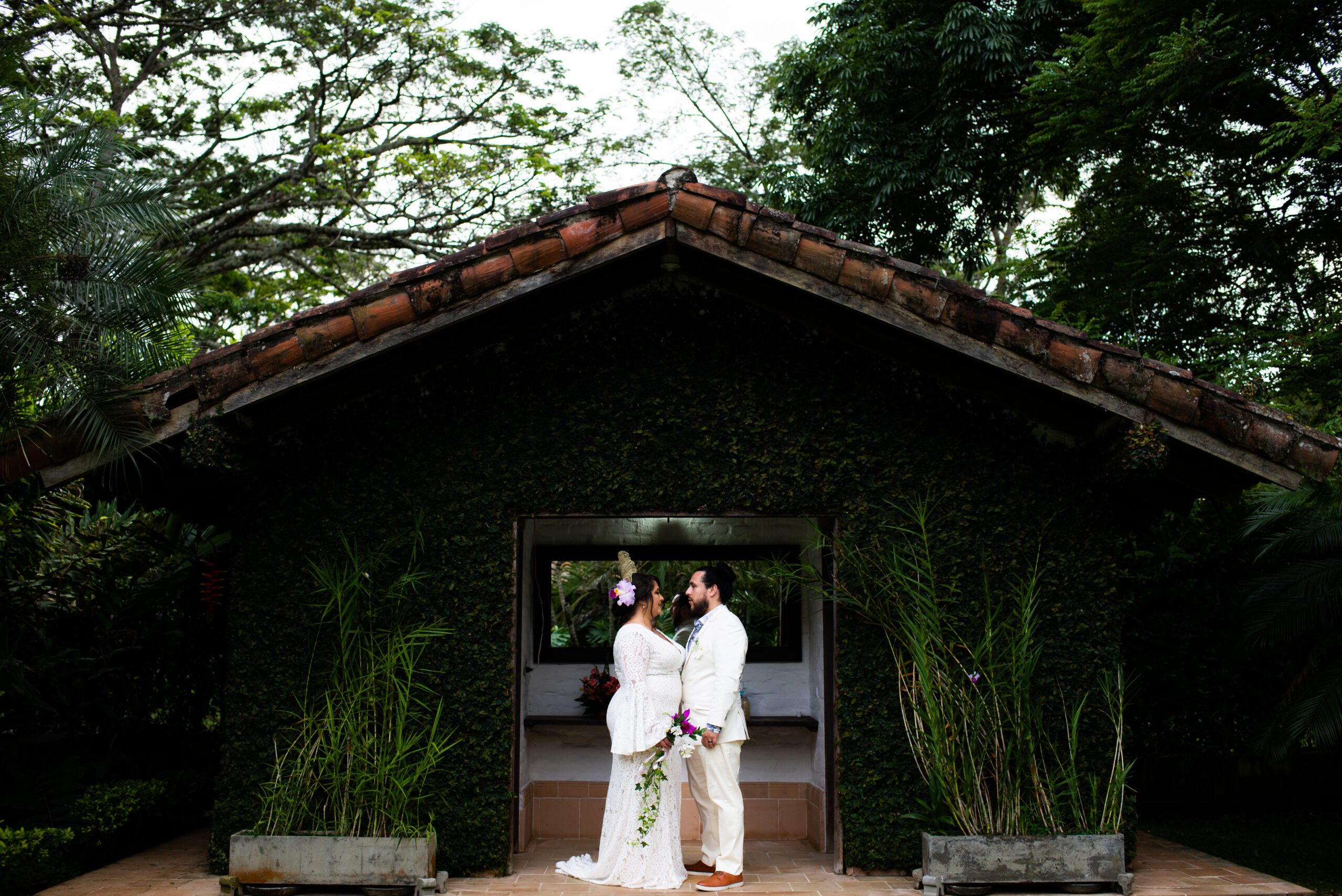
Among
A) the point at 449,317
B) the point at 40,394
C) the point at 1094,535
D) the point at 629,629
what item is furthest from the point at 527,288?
the point at 1094,535

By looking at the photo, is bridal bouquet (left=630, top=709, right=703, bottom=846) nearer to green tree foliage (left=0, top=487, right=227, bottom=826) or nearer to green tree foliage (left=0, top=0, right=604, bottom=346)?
green tree foliage (left=0, top=487, right=227, bottom=826)

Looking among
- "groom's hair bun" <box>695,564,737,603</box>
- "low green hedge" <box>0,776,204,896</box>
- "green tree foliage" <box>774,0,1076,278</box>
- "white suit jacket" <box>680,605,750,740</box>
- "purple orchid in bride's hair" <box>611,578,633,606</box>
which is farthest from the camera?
"green tree foliage" <box>774,0,1076,278</box>

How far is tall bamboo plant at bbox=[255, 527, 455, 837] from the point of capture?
5355mm

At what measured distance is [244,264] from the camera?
15.8 metres

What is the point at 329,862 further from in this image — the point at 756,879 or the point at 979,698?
the point at 979,698

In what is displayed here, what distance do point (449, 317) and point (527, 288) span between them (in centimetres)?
43

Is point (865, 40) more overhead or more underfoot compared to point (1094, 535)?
more overhead

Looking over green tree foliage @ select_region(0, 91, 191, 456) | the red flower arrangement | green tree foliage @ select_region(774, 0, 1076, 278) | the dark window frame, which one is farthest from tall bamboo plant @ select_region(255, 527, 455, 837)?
green tree foliage @ select_region(774, 0, 1076, 278)

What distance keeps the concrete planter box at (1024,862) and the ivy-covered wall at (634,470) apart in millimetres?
396

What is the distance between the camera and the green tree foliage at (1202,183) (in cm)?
1042

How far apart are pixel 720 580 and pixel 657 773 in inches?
45.6

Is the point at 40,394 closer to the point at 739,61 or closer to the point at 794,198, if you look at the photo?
the point at 794,198

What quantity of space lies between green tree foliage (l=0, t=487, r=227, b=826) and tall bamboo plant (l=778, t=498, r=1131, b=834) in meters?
4.57

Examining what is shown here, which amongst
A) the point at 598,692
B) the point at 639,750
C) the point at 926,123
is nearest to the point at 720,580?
the point at 639,750
